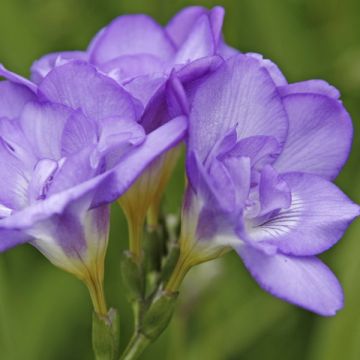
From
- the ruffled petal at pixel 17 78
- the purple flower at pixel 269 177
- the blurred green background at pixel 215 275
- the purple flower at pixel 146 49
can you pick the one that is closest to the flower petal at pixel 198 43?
the purple flower at pixel 146 49

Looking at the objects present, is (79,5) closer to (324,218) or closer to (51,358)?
(51,358)

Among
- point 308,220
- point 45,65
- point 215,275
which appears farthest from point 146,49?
point 215,275

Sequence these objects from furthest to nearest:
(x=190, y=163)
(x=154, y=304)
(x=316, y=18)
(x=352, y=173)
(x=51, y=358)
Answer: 1. (x=316, y=18)
2. (x=352, y=173)
3. (x=51, y=358)
4. (x=154, y=304)
5. (x=190, y=163)

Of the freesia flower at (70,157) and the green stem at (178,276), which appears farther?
the green stem at (178,276)

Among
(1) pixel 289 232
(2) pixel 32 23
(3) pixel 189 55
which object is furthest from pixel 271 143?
(2) pixel 32 23

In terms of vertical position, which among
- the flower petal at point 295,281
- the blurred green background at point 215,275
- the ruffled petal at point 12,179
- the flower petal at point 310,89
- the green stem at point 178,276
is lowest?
the blurred green background at point 215,275

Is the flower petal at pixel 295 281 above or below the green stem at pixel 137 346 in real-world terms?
above

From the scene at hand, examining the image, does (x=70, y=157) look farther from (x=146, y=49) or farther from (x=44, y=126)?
(x=146, y=49)

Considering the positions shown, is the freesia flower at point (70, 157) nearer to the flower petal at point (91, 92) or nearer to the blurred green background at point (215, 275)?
the flower petal at point (91, 92)
